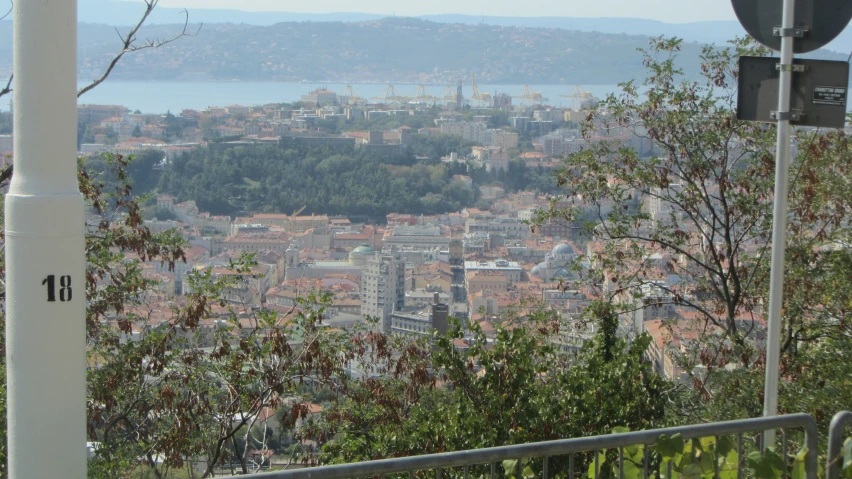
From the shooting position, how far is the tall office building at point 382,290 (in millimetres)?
19797

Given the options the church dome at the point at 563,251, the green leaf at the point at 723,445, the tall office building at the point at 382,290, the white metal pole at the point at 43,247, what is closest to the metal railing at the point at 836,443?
the green leaf at the point at 723,445

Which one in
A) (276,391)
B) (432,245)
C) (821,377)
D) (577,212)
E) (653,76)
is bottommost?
(432,245)

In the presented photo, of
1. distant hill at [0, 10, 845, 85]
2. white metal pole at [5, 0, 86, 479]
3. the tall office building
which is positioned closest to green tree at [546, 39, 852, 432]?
white metal pole at [5, 0, 86, 479]

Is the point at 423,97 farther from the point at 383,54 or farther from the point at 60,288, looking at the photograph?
the point at 60,288

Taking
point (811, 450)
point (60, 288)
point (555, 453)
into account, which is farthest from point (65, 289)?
point (811, 450)

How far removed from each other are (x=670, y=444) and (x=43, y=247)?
4.06ft

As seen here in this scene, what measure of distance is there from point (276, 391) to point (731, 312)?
107 inches

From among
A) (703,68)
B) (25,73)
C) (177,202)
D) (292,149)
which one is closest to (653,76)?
(703,68)

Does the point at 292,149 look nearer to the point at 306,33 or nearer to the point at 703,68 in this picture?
the point at 306,33

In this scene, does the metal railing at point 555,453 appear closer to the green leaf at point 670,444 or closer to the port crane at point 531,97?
the green leaf at point 670,444

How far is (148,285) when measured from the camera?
5.45m

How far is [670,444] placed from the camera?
183 centimetres

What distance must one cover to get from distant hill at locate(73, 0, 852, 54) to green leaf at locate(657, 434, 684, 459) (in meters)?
1.40

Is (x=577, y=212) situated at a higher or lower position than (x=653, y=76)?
lower
